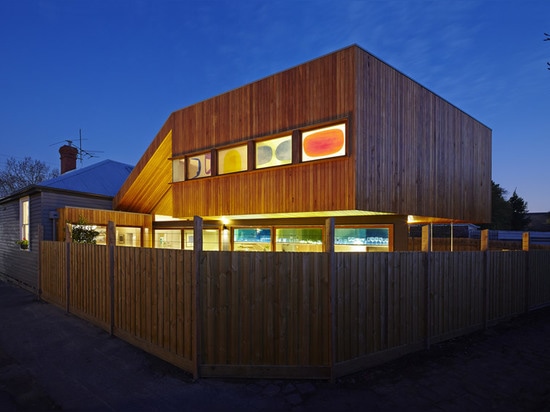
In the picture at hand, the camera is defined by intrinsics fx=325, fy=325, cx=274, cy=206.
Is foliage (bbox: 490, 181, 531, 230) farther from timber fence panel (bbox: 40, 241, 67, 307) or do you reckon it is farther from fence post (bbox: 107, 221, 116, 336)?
timber fence panel (bbox: 40, 241, 67, 307)

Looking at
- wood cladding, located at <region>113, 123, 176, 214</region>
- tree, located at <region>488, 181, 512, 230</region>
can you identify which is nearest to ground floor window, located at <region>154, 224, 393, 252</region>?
wood cladding, located at <region>113, 123, 176, 214</region>

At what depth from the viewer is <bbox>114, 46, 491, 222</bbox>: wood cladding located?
→ 25.8 ft

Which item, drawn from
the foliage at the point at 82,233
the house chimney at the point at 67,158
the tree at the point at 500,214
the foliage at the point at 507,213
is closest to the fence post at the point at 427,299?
the foliage at the point at 82,233

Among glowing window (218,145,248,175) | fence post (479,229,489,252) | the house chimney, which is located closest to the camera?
fence post (479,229,489,252)

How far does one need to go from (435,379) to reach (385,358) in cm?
75

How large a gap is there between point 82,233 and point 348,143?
9747 millimetres

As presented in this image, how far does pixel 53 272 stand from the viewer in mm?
9273

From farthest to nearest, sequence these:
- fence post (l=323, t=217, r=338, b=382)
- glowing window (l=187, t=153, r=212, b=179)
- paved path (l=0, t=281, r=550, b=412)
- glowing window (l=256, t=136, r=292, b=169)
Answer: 1. glowing window (l=187, t=153, r=212, b=179)
2. glowing window (l=256, t=136, r=292, b=169)
3. fence post (l=323, t=217, r=338, b=382)
4. paved path (l=0, t=281, r=550, b=412)

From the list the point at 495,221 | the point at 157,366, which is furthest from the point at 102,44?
the point at 157,366

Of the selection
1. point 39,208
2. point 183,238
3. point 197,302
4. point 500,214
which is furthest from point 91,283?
point 500,214

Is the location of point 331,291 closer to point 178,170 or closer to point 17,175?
point 178,170

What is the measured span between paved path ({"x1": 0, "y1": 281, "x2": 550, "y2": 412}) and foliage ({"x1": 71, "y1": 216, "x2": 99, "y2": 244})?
5.52 m

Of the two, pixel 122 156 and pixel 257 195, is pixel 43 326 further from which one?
pixel 122 156

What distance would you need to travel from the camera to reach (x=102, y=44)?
120062 mm
